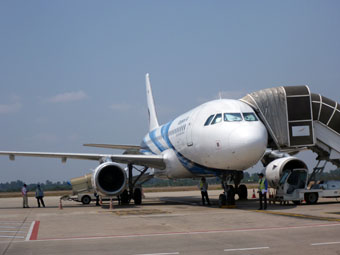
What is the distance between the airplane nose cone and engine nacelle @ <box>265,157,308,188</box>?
3.51 metres

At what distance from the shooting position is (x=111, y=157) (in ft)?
67.6

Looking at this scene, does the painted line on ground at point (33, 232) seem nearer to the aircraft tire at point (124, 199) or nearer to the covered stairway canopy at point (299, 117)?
the aircraft tire at point (124, 199)

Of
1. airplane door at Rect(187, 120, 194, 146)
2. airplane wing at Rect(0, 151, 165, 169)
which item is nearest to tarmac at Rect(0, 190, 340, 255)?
airplane door at Rect(187, 120, 194, 146)

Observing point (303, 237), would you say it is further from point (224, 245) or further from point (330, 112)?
point (330, 112)

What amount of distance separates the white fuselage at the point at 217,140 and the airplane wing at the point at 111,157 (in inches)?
37.7

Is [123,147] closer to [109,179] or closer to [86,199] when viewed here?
[86,199]

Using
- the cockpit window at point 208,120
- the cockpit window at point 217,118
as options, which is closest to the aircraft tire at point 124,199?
the cockpit window at point 208,120

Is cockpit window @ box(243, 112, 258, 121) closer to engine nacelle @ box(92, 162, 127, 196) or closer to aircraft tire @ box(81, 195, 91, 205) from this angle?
engine nacelle @ box(92, 162, 127, 196)

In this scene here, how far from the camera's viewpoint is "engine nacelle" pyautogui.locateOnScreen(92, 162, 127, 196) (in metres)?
18.6

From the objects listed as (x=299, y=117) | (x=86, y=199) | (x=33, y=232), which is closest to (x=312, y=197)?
(x=299, y=117)

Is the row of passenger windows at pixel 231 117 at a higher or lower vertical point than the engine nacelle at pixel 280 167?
higher

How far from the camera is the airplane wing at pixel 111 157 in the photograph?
67.4 ft

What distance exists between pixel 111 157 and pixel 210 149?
6.33 m

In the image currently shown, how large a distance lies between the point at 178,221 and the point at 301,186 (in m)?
8.17
